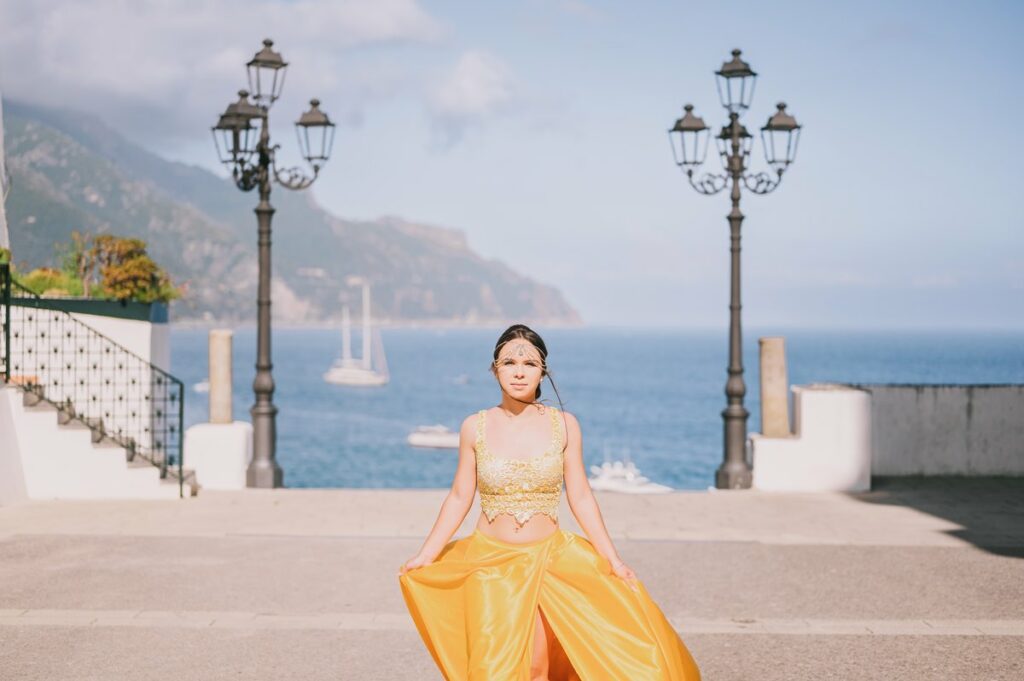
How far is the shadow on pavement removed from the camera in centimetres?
1206

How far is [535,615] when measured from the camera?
5059mm

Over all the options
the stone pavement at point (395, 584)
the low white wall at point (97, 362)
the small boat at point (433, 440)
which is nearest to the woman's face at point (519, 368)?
the stone pavement at point (395, 584)

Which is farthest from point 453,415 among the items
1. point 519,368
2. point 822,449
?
point 519,368

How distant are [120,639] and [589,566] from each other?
410 cm

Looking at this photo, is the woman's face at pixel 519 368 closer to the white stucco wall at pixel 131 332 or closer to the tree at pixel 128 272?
the tree at pixel 128 272

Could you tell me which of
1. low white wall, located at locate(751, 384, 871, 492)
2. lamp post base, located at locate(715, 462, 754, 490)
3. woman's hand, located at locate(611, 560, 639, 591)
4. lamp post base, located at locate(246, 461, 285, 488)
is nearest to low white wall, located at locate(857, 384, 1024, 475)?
low white wall, located at locate(751, 384, 871, 492)

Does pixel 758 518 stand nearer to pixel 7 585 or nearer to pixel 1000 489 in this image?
pixel 1000 489

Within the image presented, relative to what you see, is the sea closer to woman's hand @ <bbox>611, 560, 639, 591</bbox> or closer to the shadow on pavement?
the shadow on pavement

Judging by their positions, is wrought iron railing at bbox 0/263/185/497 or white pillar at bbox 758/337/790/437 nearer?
white pillar at bbox 758/337/790/437

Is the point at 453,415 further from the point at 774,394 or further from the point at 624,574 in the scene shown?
the point at 624,574

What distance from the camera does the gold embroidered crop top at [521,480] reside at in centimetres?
529

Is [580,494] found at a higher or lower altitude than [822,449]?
higher

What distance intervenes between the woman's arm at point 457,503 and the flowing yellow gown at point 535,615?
60 mm

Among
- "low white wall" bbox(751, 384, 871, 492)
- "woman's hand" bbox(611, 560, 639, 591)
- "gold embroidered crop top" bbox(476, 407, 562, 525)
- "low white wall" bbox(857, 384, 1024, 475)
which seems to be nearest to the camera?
"woman's hand" bbox(611, 560, 639, 591)
